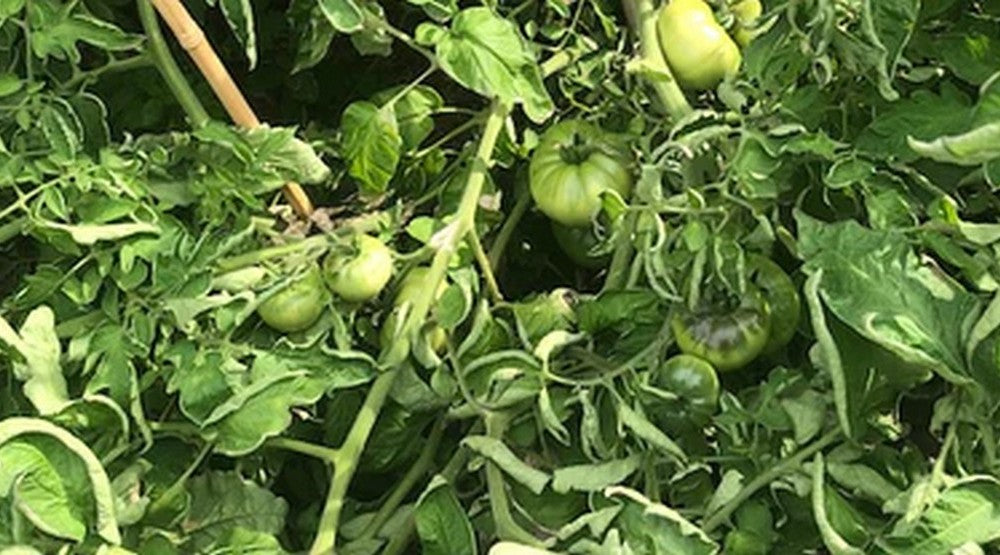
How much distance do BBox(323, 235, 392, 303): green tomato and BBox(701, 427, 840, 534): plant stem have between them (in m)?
0.36

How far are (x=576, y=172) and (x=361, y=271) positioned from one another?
0.21m

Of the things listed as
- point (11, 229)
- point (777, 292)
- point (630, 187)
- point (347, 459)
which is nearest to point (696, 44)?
point (630, 187)

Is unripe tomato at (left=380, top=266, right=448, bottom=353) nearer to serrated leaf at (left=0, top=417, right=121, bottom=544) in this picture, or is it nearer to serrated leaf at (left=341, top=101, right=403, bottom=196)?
serrated leaf at (left=341, top=101, right=403, bottom=196)

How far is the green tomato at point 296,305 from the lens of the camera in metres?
1.25

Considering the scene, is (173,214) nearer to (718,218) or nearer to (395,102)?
(395,102)

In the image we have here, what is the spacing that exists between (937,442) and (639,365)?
0.35 m

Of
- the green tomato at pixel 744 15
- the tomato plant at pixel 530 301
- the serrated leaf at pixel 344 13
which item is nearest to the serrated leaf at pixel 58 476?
the tomato plant at pixel 530 301

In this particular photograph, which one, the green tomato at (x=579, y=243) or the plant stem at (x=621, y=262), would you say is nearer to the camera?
the plant stem at (x=621, y=262)

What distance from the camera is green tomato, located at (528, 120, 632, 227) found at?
132cm

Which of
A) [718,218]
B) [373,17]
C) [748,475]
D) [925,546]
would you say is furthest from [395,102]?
[925,546]

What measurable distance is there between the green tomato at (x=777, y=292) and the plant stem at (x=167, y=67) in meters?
0.51

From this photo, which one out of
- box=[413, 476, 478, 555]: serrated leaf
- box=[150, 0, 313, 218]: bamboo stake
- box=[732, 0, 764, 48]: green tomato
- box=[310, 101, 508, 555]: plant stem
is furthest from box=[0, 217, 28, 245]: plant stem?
box=[732, 0, 764, 48]: green tomato

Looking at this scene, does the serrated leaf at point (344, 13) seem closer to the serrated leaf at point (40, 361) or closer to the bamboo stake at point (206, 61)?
the bamboo stake at point (206, 61)

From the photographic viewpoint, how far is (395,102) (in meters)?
1.37
